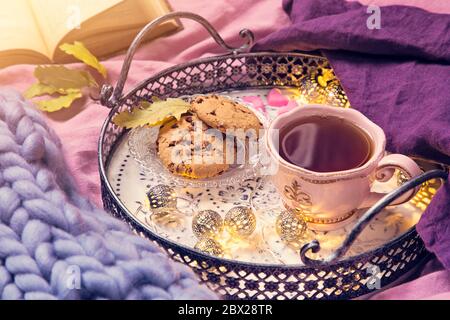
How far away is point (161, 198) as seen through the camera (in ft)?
2.80

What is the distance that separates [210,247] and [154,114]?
0.78 ft

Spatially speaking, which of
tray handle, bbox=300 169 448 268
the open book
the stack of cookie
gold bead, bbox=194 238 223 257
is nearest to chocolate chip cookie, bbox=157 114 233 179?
the stack of cookie

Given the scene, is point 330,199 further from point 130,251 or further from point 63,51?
point 63,51

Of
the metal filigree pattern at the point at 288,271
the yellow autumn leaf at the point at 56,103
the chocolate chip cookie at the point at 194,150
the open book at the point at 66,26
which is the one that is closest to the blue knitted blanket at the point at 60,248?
the metal filigree pattern at the point at 288,271

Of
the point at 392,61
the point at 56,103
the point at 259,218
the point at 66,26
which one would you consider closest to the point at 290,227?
the point at 259,218

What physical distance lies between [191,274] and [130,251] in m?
0.07

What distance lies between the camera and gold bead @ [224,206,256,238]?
2.67 ft

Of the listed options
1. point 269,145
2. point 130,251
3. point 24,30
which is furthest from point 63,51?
point 130,251

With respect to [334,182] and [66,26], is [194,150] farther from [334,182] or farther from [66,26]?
[66,26]

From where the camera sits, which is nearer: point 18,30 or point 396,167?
point 396,167

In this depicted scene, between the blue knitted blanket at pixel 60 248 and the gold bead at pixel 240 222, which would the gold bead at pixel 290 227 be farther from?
the blue knitted blanket at pixel 60 248

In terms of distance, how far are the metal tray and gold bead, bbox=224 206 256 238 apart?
0.07ft

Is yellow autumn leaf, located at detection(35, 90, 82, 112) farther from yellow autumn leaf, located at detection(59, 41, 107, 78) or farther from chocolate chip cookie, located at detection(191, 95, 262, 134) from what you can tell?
chocolate chip cookie, located at detection(191, 95, 262, 134)
